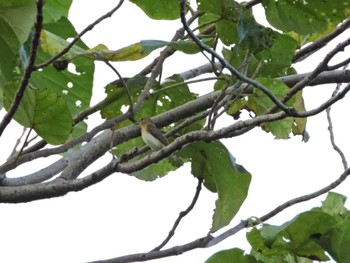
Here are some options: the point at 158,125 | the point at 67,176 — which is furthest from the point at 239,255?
the point at 158,125

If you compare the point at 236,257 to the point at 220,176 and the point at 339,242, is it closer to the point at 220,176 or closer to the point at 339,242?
the point at 339,242

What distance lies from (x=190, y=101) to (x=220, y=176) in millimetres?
275

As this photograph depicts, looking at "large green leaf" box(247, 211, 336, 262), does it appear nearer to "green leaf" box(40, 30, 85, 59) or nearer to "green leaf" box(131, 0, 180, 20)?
"green leaf" box(40, 30, 85, 59)

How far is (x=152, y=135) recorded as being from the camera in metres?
2.05

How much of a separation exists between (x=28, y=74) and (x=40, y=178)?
0.55 m

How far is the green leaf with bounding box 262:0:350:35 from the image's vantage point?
1930 millimetres

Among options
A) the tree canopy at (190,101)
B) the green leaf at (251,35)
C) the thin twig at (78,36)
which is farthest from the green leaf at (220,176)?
the thin twig at (78,36)

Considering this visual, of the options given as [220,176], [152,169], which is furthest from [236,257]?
[152,169]

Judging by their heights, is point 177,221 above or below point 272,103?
below

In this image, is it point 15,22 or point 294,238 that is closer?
point 294,238

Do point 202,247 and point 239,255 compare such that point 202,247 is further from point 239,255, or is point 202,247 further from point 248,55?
point 248,55

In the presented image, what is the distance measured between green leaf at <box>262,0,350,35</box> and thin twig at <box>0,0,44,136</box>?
653 mm

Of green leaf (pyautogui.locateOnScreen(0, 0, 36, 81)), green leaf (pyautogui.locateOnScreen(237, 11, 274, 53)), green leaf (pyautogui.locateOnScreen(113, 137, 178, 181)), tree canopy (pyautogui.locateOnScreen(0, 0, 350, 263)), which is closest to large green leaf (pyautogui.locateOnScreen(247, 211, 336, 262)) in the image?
tree canopy (pyautogui.locateOnScreen(0, 0, 350, 263))

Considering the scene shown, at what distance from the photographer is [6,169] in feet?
5.80
